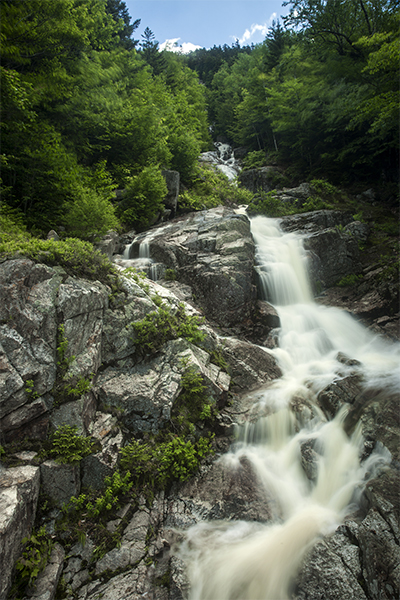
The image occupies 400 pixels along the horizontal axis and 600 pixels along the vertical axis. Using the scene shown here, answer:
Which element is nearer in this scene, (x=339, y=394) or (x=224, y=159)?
(x=339, y=394)

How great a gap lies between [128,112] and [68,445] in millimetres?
14277

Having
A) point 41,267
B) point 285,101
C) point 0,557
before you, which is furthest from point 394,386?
point 285,101

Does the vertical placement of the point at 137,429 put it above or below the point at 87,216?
below

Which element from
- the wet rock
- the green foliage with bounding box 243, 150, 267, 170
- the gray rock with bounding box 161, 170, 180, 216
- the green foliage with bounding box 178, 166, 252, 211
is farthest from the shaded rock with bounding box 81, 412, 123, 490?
the green foliage with bounding box 243, 150, 267, 170

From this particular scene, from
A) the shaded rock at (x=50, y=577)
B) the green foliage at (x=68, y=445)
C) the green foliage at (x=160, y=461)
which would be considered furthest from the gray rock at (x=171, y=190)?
the shaded rock at (x=50, y=577)

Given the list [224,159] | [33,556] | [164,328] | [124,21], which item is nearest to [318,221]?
[164,328]

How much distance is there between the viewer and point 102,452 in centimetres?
463

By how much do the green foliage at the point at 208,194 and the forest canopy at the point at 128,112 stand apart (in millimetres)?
951

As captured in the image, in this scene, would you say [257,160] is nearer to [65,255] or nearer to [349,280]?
[349,280]

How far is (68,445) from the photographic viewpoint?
4410 millimetres

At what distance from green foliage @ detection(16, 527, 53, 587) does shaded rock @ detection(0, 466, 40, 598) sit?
0.09 metres

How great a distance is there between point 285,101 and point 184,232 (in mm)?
17079

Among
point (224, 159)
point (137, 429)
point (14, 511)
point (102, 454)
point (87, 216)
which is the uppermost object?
point (224, 159)

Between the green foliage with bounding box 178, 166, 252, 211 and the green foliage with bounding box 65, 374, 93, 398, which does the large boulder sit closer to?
the green foliage with bounding box 178, 166, 252, 211
